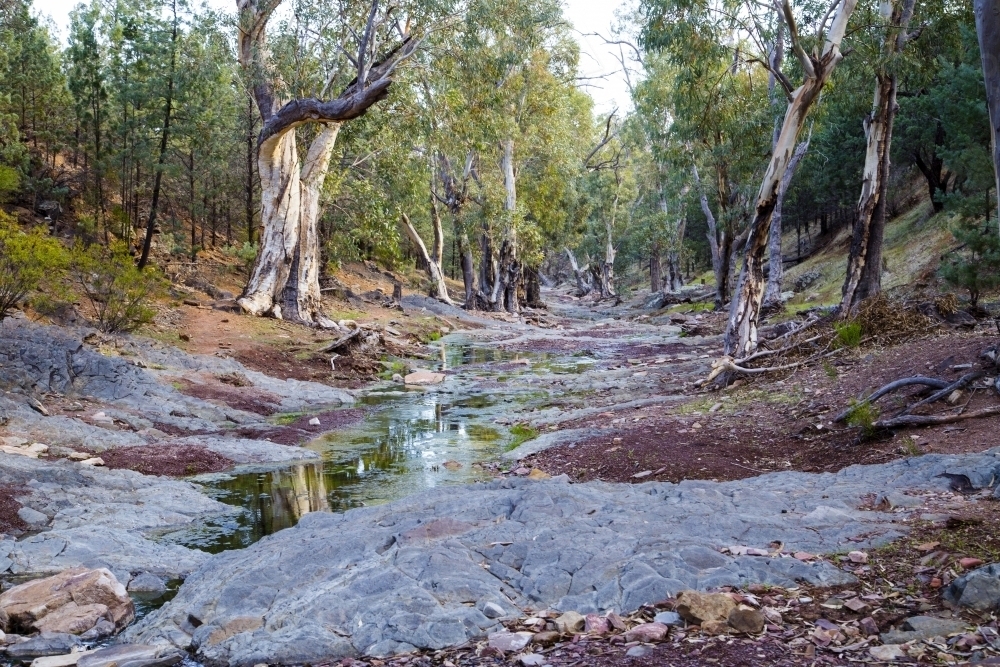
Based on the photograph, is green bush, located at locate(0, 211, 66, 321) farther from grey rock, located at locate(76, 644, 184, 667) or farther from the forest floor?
grey rock, located at locate(76, 644, 184, 667)

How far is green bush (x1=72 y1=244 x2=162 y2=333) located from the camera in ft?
50.6

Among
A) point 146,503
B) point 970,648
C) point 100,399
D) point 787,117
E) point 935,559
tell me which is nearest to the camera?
point 970,648

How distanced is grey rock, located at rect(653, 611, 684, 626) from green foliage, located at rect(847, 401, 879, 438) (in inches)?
186

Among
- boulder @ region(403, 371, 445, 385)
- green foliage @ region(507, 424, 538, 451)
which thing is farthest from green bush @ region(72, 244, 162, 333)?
green foliage @ region(507, 424, 538, 451)

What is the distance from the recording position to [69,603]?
504 centimetres

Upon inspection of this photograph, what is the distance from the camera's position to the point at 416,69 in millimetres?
22031

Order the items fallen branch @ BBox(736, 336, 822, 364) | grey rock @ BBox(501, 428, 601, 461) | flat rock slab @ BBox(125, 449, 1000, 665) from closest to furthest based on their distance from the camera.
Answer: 1. flat rock slab @ BBox(125, 449, 1000, 665)
2. grey rock @ BBox(501, 428, 601, 461)
3. fallen branch @ BBox(736, 336, 822, 364)

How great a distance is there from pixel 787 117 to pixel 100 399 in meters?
11.9

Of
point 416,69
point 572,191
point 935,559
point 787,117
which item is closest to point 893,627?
point 935,559

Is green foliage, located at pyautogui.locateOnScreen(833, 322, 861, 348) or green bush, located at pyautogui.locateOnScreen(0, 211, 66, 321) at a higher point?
green bush, located at pyautogui.locateOnScreen(0, 211, 66, 321)

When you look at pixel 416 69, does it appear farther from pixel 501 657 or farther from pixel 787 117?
pixel 501 657

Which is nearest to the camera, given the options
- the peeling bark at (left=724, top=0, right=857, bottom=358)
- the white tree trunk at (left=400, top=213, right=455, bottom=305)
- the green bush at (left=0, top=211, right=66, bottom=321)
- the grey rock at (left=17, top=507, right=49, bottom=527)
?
the grey rock at (left=17, top=507, right=49, bottom=527)

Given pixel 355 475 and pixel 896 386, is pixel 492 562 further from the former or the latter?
pixel 896 386

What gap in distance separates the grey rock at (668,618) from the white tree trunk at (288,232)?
769 inches
